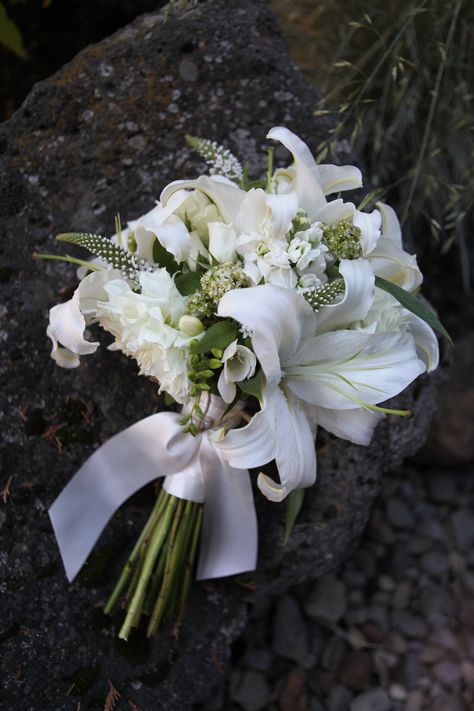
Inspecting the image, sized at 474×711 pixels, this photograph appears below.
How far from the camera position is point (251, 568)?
1422 mm

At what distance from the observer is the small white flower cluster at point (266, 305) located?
0.99m

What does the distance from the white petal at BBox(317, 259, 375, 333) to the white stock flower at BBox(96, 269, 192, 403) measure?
21cm

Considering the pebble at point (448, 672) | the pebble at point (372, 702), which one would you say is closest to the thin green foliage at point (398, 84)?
the pebble at point (448, 672)

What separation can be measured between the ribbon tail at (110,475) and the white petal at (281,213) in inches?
17.4

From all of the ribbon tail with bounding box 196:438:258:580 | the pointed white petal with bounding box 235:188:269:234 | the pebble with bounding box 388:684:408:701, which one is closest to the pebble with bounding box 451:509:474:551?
the pebble with bounding box 388:684:408:701

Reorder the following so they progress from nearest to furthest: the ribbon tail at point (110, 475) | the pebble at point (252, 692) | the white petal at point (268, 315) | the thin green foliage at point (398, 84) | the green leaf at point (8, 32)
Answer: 1. the white petal at point (268, 315)
2. the ribbon tail at point (110, 475)
3. the green leaf at point (8, 32)
4. the pebble at point (252, 692)
5. the thin green foliage at point (398, 84)

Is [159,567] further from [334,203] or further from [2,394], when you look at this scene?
[334,203]

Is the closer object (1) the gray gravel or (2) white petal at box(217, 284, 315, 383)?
(2) white petal at box(217, 284, 315, 383)

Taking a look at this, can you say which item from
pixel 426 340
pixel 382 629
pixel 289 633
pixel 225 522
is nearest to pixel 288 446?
pixel 426 340

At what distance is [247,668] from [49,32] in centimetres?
172

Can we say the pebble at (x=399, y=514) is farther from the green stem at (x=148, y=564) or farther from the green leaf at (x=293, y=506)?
the green stem at (x=148, y=564)

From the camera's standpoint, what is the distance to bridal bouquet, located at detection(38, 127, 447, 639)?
99 centimetres

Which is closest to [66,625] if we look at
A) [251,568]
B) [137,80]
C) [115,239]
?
[251,568]

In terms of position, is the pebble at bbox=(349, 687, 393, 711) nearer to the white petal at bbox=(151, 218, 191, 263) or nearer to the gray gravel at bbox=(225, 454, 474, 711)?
the gray gravel at bbox=(225, 454, 474, 711)
